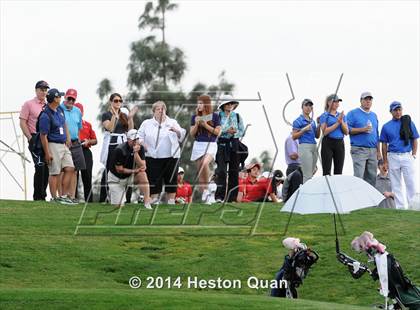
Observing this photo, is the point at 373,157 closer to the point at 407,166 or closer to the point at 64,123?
the point at 407,166

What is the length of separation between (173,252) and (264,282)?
7.20 feet

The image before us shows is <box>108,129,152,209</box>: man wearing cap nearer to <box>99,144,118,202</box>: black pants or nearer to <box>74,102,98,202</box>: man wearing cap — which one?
<box>99,144,118,202</box>: black pants

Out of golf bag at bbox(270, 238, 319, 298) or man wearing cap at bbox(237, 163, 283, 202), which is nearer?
golf bag at bbox(270, 238, 319, 298)

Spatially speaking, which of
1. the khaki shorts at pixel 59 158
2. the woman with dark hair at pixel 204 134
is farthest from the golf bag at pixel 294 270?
the khaki shorts at pixel 59 158

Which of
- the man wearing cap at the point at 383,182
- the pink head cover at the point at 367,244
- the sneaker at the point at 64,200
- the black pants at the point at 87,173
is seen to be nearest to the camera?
the pink head cover at the point at 367,244

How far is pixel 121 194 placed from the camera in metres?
25.8

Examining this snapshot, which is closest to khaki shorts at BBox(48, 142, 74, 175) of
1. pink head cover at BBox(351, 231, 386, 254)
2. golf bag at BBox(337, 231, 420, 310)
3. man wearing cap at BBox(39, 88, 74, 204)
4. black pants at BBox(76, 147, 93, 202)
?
man wearing cap at BBox(39, 88, 74, 204)

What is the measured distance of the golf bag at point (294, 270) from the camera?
19672mm

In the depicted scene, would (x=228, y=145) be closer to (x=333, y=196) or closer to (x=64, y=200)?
(x=64, y=200)

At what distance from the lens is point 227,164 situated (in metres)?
25.8

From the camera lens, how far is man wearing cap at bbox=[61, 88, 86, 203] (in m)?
26.2

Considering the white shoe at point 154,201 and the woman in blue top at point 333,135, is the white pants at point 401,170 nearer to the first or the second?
the woman in blue top at point 333,135

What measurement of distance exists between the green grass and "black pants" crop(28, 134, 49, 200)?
40 cm

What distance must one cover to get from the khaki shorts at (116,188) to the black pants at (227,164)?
5.68 ft
